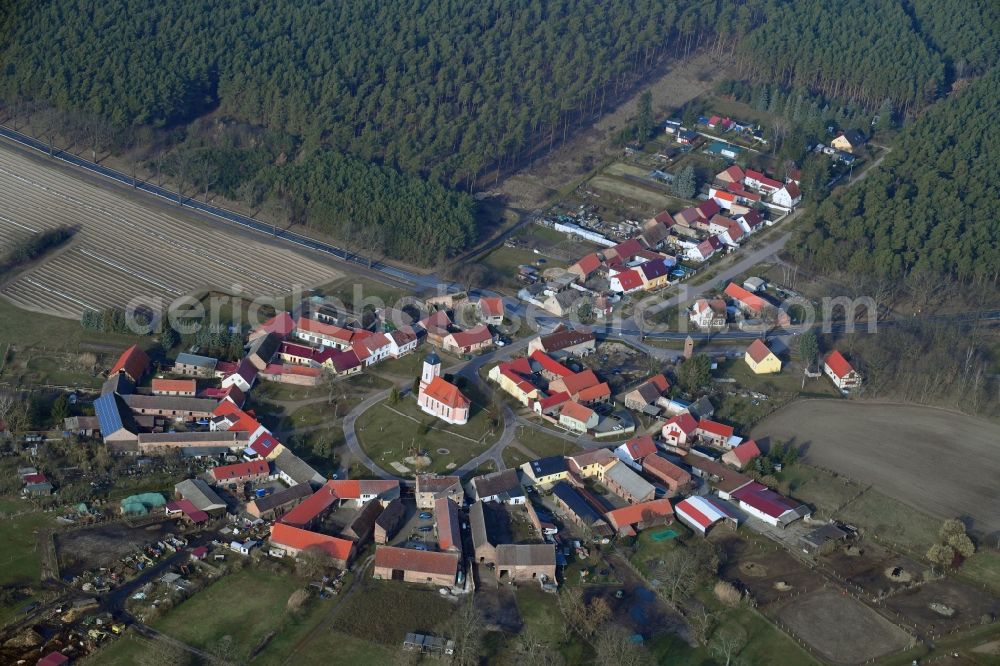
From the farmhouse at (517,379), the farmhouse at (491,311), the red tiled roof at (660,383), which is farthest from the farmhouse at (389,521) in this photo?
the farmhouse at (491,311)

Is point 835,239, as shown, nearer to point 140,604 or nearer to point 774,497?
point 774,497

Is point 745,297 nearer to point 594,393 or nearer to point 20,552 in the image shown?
point 594,393

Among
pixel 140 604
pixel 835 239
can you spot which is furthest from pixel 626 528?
pixel 835 239

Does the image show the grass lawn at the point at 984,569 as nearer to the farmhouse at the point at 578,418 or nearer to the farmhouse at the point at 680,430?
the farmhouse at the point at 680,430

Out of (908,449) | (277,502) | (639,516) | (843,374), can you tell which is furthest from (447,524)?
(843,374)

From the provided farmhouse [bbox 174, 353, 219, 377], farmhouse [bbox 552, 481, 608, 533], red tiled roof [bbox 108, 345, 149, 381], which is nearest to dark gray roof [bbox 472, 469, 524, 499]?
farmhouse [bbox 552, 481, 608, 533]

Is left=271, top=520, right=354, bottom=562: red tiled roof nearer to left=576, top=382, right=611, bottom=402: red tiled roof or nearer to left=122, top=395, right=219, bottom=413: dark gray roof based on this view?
left=122, top=395, right=219, bottom=413: dark gray roof
